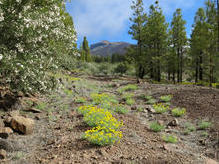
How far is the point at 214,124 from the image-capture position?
289 inches

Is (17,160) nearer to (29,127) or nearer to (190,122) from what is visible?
(29,127)

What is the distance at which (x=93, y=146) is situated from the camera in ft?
17.5

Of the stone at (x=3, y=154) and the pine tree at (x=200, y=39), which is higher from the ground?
the pine tree at (x=200, y=39)

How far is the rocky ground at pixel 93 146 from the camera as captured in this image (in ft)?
15.9

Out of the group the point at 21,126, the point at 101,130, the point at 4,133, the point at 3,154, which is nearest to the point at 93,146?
the point at 101,130

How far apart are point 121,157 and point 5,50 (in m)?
4.90

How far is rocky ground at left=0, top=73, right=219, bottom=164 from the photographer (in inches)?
191

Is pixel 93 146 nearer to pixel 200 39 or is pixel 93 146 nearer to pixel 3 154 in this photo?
pixel 3 154

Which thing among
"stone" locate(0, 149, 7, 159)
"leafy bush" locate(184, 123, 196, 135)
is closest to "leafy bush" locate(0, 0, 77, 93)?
"stone" locate(0, 149, 7, 159)

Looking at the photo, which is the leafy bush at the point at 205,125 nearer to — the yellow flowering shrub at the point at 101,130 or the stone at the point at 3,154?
the yellow flowering shrub at the point at 101,130

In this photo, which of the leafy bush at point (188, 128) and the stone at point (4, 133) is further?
the leafy bush at point (188, 128)

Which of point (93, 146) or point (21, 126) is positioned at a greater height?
point (21, 126)

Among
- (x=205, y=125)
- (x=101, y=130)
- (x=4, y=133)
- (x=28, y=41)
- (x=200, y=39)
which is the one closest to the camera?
(x=4, y=133)

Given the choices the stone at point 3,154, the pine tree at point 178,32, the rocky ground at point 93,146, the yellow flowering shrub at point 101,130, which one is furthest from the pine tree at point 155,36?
the stone at point 3,154
